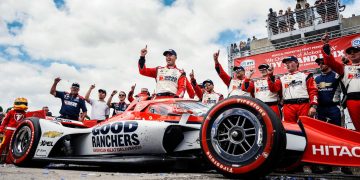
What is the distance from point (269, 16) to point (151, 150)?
1825cm

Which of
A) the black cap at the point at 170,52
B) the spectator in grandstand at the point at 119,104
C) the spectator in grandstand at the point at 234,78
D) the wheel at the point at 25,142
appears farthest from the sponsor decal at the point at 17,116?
the spectator in grandstand at the point at 234,78

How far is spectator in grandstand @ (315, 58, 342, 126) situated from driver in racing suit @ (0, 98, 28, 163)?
5.93m

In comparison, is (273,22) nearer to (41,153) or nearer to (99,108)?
(99,108)

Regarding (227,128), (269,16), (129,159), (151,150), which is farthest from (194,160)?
A: (269,16)

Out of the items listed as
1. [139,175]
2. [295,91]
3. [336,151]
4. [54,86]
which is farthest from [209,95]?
[336,151]

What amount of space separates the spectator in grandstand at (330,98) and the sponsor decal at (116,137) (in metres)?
3.02

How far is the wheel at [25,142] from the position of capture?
208 inches

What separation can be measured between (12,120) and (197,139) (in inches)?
197

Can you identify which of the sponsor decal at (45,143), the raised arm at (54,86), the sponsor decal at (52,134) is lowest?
the sponsor decal at (45,143)

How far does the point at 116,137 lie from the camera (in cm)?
438

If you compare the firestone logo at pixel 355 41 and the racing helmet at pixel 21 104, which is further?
the firestone logo at pixel 355 41

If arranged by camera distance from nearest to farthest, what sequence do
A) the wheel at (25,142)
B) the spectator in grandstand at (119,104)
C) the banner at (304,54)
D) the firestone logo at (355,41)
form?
the wheel at (25,142) → the spectator in grandstand at (119,104) → the firestone logo at (355,41) → the banner at (304,54)

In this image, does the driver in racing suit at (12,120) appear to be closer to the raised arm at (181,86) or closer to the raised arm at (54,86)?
the raised arm at (54,86)

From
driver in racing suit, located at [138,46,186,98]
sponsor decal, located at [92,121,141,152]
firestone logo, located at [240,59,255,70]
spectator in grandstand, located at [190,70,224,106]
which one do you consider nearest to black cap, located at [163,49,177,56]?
driver in racing suit, located at [138,46,186,98]
